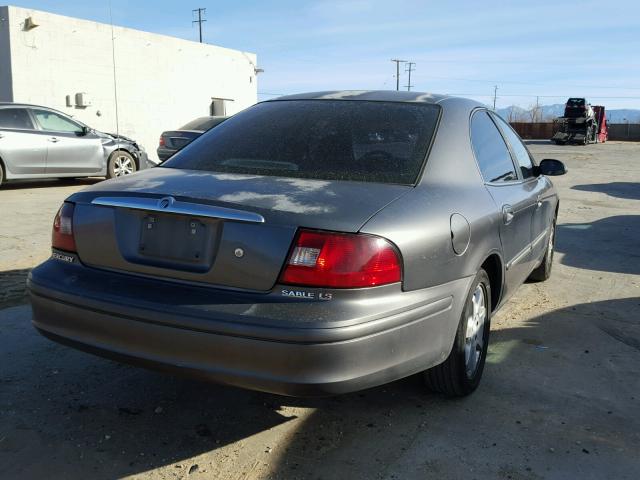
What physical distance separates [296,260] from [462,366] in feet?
3.97

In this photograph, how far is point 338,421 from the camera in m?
3.10

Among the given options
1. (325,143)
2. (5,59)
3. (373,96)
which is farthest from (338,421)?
(5,59)

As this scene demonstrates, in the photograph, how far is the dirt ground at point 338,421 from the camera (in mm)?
2705

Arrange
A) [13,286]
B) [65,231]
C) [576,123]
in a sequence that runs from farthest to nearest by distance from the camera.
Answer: [576,123], [13,286], [65,231]

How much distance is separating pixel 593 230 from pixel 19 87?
14.1 m

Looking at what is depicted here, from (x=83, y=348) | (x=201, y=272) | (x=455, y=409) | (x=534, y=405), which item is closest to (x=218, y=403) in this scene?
(x=83, y=348)

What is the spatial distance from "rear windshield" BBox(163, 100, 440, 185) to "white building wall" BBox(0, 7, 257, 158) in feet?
47.9

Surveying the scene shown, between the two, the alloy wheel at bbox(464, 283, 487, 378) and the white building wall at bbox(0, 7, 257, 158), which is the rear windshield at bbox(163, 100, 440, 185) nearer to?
the alloy wheel at bbox(464, 283, 487, 378)

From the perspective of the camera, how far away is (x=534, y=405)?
3299 millimetres

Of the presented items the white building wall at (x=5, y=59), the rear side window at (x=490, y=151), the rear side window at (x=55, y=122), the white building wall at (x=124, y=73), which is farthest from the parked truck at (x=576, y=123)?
the rear side window at (x=490, y=151)

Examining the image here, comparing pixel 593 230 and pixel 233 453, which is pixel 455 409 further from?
pixel 593 230

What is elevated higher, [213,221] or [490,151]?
[490,151]

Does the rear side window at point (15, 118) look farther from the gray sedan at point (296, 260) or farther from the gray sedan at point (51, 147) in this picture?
the gray sedan at point (296, 260)

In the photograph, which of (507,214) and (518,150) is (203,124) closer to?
(518,150)
